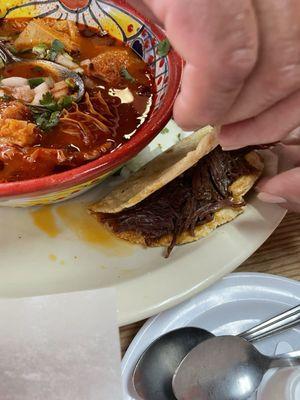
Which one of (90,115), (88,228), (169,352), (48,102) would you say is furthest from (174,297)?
(48,102)

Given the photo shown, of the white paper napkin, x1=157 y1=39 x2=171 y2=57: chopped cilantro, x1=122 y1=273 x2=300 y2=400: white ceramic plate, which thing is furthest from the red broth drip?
x1=122 y1=273 x2=300 y2=400: white ceramic plate

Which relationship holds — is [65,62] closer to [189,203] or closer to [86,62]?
[86,62]

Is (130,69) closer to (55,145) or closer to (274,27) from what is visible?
(55,145)

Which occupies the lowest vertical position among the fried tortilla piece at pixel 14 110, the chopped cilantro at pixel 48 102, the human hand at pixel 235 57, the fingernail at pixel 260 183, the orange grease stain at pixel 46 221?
the orange grease stain at pixel 46 221

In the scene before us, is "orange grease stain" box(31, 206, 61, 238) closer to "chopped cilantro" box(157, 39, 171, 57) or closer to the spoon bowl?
the spoon bowl

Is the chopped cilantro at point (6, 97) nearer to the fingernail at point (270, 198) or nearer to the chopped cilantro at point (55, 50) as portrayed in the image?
the chopped cilantro at point (55, 50)

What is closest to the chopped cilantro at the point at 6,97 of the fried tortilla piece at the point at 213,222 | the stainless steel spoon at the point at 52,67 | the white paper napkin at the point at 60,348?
the stainless steel spoon at the point at 52,67
